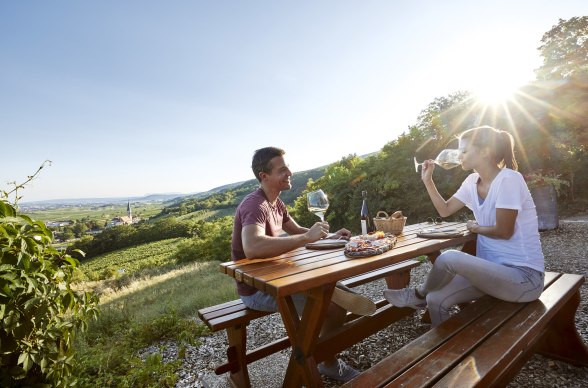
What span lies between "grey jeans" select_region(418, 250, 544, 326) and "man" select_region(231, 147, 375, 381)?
21.9 inches

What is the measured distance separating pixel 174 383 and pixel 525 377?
2617 millimetres

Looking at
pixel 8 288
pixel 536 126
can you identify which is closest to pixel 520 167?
pixel 536 126

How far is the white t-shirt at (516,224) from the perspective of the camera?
2162 millimetres

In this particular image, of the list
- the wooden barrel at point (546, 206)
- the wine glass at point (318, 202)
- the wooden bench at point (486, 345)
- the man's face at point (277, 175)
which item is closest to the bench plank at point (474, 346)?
the wooden bench at point (486, 345)

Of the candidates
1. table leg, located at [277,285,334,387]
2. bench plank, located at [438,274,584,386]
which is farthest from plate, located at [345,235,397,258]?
bench plank, located at [438,274,584,386]

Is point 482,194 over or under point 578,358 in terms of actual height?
over

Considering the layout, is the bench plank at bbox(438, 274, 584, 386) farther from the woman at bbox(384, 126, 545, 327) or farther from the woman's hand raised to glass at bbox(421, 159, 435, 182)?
the woman's hand raised to glass at bbox(421, 159, 435, 182)

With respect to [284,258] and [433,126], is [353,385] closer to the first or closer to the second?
[284,258]

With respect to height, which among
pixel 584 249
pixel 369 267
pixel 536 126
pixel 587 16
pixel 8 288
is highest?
pixel 587 16

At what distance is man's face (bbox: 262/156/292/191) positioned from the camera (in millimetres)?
2639

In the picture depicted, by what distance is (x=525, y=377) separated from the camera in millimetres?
2316

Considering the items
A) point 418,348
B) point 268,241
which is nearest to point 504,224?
point 418,348

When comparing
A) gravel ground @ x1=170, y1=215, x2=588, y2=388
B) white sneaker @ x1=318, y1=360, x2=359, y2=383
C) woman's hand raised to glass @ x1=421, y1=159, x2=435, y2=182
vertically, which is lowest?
gravel ground @ x1=170, y1=215, x2=588, y2=388

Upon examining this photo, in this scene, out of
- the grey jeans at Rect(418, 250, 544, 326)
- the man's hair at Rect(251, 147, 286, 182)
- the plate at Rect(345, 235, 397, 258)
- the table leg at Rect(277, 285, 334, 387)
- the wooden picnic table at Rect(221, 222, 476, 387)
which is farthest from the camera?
the man's hair at Rect(251, 147, 286, 182)
